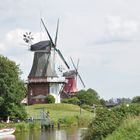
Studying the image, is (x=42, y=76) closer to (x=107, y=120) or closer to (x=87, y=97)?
(x=87, y=97)

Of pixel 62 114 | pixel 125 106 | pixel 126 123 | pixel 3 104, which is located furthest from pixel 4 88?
pixel 126 123

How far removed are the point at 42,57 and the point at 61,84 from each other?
727 centimetres

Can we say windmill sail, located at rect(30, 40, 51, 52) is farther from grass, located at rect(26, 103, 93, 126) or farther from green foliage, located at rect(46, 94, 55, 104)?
grass, located at rect(26, 103, 93, 126)

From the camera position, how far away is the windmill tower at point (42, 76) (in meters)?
126

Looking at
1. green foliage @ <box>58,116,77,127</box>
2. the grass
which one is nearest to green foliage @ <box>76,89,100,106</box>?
the grass

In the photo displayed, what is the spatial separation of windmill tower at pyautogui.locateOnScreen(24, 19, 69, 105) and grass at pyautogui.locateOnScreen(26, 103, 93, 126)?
10.6 meters

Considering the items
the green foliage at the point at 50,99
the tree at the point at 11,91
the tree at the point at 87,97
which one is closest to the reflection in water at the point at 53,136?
the tree at the point at 11,91

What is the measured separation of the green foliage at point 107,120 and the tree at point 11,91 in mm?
43580

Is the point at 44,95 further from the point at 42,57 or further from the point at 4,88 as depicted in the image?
the point at 4,88

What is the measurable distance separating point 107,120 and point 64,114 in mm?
66181

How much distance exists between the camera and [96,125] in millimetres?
37250

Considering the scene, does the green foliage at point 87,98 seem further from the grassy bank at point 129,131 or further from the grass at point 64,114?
the grassy bank at point 129,131

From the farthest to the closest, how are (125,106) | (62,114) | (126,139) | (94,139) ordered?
(62,114) → (125,106) → (94,139) → (126,139)

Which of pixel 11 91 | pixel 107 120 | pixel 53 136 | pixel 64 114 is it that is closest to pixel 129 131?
pixel 107 120
